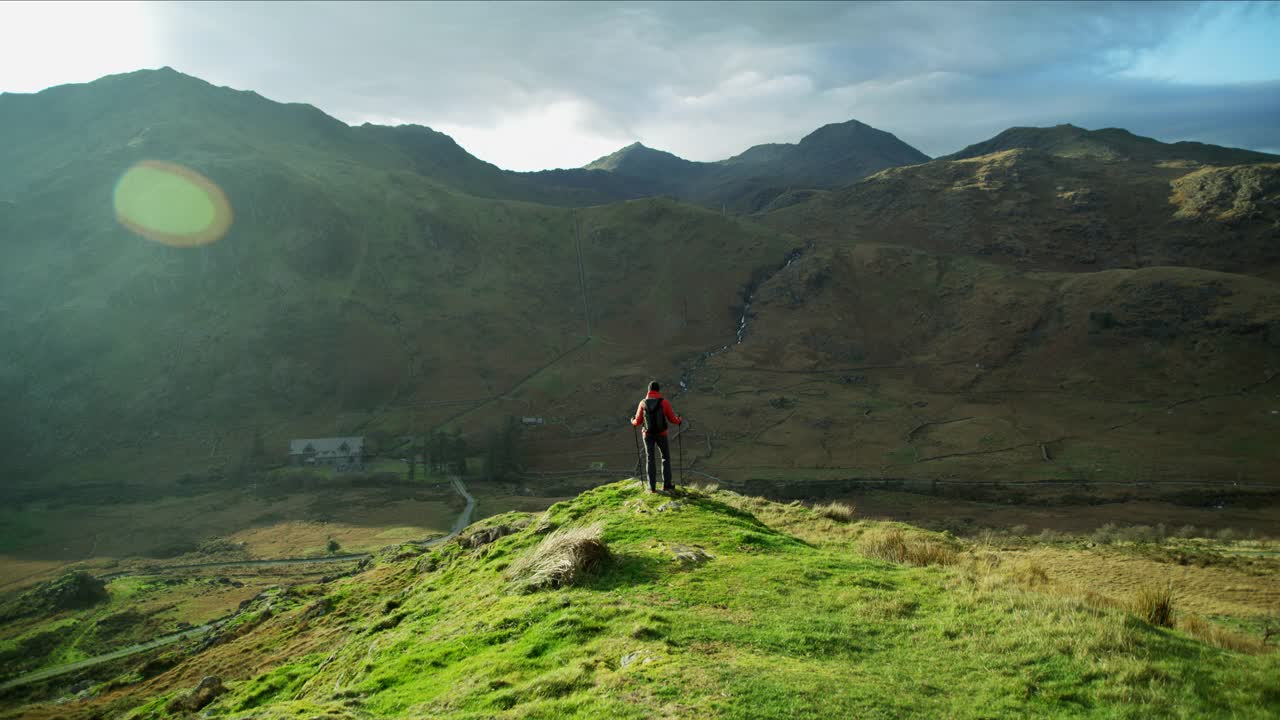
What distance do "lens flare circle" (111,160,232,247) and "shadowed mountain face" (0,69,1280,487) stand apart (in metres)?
3.13

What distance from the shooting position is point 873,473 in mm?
68250

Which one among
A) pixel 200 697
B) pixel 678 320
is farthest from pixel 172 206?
pixel 200 697

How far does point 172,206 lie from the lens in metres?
138

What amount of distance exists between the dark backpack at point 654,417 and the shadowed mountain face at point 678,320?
5456 cm

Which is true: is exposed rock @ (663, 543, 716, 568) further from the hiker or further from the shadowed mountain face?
the shadowed mountain face

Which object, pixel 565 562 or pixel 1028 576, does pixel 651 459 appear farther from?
pixel 1028 576

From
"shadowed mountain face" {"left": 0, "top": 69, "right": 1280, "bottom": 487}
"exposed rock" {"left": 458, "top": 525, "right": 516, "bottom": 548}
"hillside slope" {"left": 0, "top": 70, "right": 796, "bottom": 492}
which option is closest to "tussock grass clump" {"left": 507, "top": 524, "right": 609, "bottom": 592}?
"exposed rock" {"left": 458, "top": 525, "right": 516, "bottom": 548}

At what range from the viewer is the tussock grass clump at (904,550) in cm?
1488

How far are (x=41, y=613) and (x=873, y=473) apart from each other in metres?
67.4

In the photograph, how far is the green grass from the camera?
293 inches

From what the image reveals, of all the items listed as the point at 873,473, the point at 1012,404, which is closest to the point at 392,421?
the point at 873,473

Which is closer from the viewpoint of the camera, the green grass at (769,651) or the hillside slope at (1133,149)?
the green grass at (769,651)

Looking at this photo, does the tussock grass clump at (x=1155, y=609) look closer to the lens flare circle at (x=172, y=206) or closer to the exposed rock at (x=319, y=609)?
the exposed rock at (x=319, y=609)

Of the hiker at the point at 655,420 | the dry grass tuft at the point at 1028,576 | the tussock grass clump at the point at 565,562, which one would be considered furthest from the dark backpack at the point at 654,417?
the dry grass tuft at the point at 1028,576
